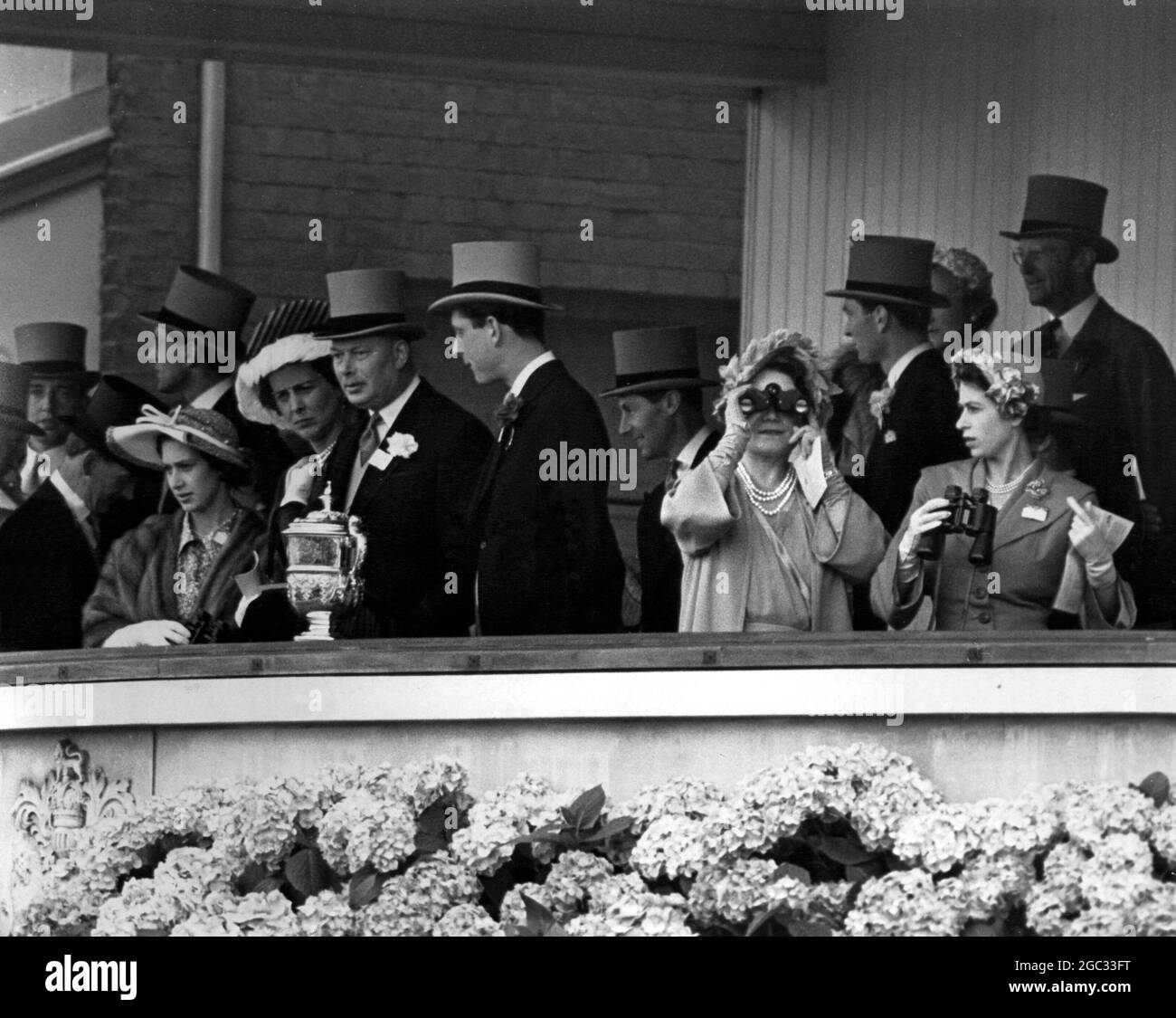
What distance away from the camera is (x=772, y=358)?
11445mm

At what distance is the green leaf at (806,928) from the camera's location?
400 inches

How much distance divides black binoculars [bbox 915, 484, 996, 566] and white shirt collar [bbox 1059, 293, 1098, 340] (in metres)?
1.17

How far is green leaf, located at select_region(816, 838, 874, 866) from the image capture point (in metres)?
10.3

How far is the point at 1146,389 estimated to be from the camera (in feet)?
39.4

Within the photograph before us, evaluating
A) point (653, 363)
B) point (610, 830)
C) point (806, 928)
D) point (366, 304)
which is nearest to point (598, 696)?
point (610, 830)

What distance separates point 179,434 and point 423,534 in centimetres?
97

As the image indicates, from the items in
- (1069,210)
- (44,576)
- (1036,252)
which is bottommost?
(44,576)

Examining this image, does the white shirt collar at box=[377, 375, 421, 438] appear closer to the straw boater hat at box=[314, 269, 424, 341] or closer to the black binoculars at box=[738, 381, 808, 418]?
the straw boater hat at box=[314, 269, 424, 341]

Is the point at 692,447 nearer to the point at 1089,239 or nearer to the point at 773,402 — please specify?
the point at 773,402

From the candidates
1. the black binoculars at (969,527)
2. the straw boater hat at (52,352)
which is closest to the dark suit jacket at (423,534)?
the straw boater hat at (52,352)

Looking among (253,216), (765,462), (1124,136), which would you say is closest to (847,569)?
(765,462)

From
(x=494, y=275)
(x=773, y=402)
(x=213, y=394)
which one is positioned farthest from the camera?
(x=213, y=394)

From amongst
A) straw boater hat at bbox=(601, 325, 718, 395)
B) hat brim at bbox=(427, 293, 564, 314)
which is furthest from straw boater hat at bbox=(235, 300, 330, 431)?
straw boater hat at bbox=(601, 325, 718, 395)

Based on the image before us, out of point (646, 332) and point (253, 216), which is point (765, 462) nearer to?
point (646, 332)
